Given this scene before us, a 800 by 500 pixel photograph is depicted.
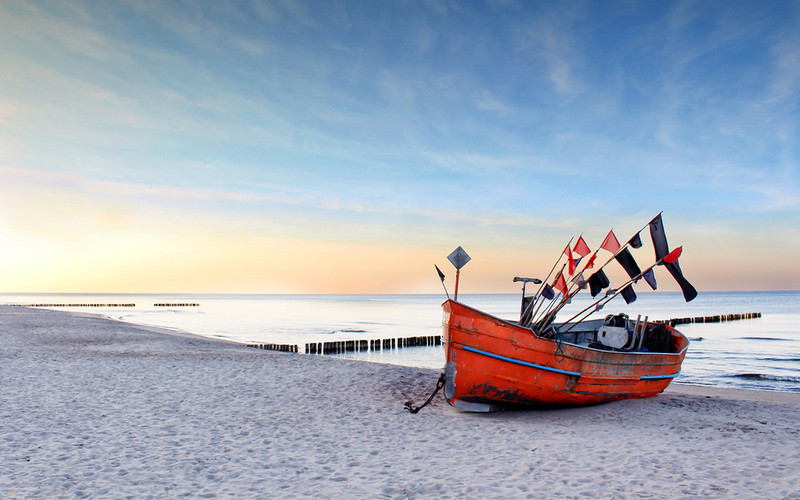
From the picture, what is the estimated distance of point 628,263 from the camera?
12742 mm

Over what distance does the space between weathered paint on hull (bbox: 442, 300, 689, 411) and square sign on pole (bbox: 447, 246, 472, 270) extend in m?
0.89

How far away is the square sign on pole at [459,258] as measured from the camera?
33.9ft

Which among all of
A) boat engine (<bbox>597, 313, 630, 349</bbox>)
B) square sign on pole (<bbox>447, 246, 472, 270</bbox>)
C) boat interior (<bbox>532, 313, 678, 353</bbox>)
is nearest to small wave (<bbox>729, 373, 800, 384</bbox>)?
boat interior (<bbox>532, 313, 678, 353</bbox>)

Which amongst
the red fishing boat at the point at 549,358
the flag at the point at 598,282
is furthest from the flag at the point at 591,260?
the flag at the point at 598,282

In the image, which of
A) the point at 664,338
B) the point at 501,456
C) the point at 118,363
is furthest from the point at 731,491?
the point at 118,363

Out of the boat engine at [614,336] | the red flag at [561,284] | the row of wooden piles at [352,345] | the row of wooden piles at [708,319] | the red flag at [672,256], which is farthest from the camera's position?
the row of wooden piles at [708,319]

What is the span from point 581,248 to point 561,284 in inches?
46.0

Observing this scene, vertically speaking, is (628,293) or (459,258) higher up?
(459,258)

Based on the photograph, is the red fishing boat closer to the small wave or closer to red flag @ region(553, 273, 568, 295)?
Answer: red flag @ region(553, 273, 568, 295)

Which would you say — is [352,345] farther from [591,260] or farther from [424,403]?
[424,403]

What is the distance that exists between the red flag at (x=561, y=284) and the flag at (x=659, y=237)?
2261 mm

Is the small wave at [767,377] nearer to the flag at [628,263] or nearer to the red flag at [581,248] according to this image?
the flag at [628,263]

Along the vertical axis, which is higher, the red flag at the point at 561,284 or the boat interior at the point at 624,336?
the red flag at the point at 561,284

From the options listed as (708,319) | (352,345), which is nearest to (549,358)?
(352,345)
